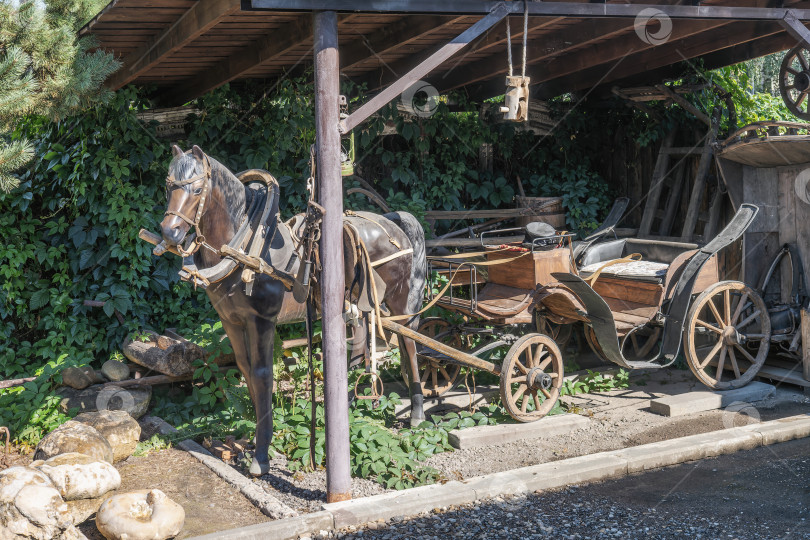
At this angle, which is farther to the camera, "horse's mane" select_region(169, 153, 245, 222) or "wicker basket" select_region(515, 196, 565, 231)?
"wicker basket" select_region(515, 196, 565, 231)

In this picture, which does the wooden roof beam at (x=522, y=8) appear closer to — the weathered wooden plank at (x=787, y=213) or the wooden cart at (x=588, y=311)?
the weathered wooden plank at (x=787, y=213)

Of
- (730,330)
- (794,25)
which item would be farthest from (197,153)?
(730,330)

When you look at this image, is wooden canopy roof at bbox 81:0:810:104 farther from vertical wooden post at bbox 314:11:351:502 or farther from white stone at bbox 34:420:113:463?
white stone at bbox 34:420:113:463

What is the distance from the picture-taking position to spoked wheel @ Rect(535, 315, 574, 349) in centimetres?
776

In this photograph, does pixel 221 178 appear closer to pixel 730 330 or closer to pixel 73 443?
pixel 73 443

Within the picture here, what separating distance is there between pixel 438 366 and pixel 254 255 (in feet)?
8.39

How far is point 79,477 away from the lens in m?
4.77

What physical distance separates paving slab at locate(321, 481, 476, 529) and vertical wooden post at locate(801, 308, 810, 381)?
13.6 feet

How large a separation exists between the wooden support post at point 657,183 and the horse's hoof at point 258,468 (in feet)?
20.3

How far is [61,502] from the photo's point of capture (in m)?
4.50

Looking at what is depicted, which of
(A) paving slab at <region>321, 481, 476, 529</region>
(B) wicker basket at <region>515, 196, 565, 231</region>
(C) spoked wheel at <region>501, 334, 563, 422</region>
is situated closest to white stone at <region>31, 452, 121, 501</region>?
(A) paving slab at <region>321, 481, 476, 529</region>

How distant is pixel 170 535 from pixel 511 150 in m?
7.25

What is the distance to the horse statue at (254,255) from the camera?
198 inches

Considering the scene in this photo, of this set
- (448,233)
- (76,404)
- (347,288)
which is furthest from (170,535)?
(448,233)
